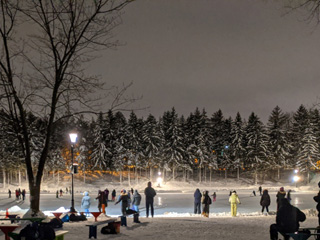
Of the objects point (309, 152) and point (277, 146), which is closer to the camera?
point (309, 152)

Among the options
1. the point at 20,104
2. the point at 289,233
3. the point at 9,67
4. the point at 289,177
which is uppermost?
the point at 9,67

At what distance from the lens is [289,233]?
754 cm

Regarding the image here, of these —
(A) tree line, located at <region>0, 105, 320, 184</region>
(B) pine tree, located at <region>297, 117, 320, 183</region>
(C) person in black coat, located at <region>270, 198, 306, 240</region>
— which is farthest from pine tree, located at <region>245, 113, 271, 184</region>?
(C) person in black coat, located at <region>270, 198, 306, 240</region>

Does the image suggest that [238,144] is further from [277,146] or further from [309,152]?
[309,152]

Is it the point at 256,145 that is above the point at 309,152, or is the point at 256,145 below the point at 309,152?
above

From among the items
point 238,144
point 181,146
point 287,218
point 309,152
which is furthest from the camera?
point 238,144

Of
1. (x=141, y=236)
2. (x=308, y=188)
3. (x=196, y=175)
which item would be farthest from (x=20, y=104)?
(x=196, y=175)

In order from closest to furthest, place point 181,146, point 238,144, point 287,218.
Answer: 1. point 287,218
2. point 181,146
3. point 238,144

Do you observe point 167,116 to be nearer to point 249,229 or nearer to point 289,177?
point 289,177

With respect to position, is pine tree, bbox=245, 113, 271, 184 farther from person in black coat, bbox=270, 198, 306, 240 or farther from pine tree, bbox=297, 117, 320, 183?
person in black coat, bbox=270, 198, 306, 240

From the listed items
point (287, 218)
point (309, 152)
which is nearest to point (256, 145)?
point (309, 152)

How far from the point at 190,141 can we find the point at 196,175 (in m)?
11.1

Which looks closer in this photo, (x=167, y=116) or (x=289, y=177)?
(x=167, y=116)

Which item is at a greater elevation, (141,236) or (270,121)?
(270,121)
